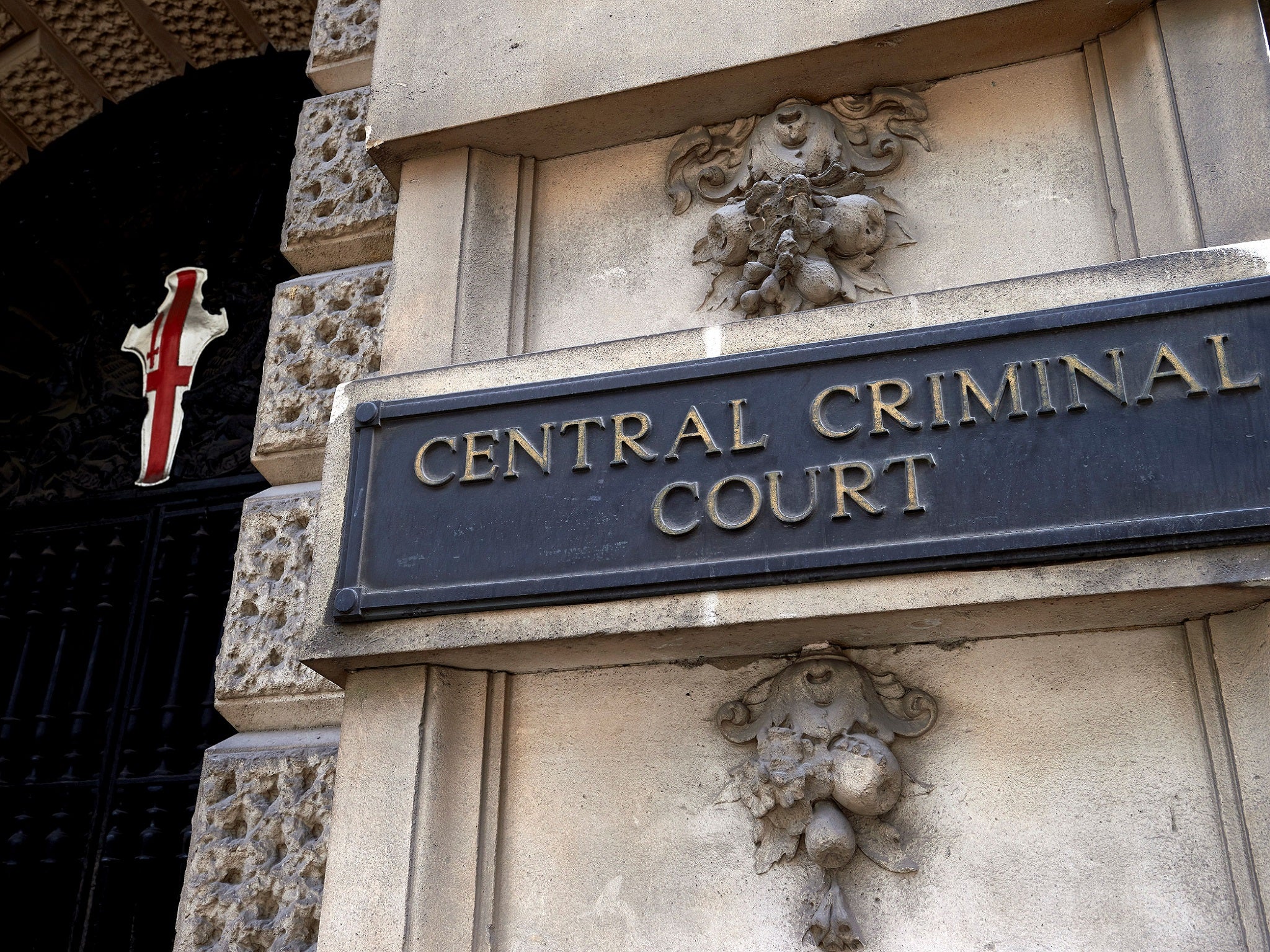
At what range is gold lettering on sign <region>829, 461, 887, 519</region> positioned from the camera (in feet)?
8.22

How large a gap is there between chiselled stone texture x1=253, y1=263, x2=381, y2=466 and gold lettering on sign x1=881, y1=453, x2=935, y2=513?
5.40 feet

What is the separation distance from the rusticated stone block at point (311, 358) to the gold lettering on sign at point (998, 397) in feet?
5.75

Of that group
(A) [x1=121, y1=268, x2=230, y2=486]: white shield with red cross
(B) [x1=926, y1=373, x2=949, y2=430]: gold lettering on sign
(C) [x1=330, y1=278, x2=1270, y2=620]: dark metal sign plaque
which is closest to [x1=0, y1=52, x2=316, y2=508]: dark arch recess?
(A) [x1=121, y1=268, x2=230, y2=486]: white shield with red cross

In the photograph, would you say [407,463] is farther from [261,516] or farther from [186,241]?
[186,241]

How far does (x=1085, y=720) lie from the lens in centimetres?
246

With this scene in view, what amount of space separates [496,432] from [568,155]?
→ 102 centimetres

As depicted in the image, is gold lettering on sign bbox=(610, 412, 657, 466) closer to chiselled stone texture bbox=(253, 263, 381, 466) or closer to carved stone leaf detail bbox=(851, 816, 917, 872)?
carved stone leaf detail bbox=(851, 816, 917, 872)

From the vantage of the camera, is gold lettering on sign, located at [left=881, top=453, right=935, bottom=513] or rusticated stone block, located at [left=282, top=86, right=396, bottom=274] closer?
gold lettering on sign, located at [left=881, top=453, right=935, bottom=513]

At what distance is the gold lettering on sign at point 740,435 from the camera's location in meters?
2.65

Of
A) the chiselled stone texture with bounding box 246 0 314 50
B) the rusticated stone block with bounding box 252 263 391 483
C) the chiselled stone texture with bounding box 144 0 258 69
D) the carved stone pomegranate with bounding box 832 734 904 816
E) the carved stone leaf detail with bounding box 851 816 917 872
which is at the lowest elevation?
the carved stone leaf detail with bounding box 851 816 917 872

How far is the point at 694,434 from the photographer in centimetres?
270

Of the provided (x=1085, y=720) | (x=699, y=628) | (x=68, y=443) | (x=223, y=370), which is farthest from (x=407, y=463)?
(x=68, y=443)

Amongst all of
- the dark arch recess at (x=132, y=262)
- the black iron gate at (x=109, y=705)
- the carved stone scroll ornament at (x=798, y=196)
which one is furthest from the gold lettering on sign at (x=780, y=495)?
the dark arch recess at (x=132, y=262)

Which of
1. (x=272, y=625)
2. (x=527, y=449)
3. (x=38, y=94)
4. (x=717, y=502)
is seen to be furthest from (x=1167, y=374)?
(x=38, y=94)
